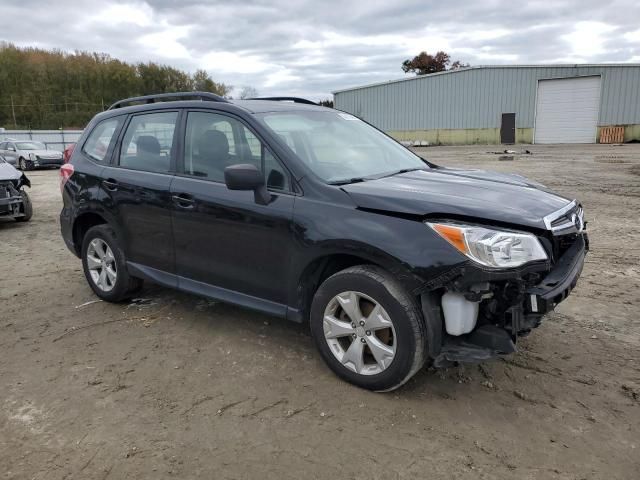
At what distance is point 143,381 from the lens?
340 cm

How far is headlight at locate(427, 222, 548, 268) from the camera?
2721mm

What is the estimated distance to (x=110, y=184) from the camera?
4527mm

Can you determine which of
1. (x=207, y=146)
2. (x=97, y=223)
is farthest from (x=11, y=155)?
(x=207, y=146)

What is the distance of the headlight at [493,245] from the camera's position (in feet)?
8.93

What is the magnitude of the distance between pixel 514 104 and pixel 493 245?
115 ft

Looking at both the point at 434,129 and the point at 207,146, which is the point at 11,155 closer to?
the point at 207,146

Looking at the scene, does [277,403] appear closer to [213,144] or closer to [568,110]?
[213,144]

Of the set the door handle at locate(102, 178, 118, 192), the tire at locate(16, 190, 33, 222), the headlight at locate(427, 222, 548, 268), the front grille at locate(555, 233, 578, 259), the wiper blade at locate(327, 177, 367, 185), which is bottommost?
the tire at locate(16, 190, 33, 222)

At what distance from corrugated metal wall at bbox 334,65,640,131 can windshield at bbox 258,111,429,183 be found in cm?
3276

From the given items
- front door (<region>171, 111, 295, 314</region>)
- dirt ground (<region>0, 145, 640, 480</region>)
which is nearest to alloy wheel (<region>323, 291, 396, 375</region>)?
dirt ground (<region>0, 145, 640, 480</region>)

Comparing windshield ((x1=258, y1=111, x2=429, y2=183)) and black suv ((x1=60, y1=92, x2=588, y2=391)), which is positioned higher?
windshield ((x1=258, y1=111, x2=429, y2=183))

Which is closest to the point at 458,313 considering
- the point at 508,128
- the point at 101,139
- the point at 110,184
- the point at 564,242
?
the point at 564,242

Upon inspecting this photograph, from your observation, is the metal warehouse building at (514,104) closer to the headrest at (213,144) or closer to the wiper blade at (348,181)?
the wiper blade at (348,181)

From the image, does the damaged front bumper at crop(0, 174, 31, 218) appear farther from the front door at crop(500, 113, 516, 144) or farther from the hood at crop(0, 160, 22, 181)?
the front door at crop(500, 113, 516, 144)
